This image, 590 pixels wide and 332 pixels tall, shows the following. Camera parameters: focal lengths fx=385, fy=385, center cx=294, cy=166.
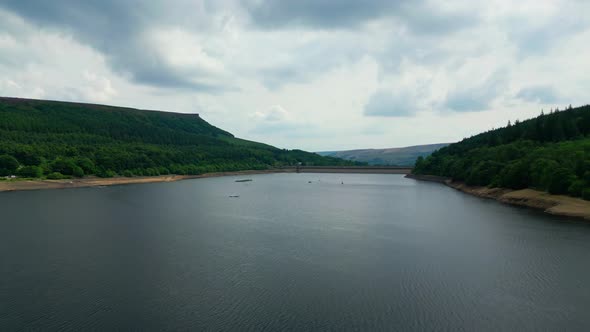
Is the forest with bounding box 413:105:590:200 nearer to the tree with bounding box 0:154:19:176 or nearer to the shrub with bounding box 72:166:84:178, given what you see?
the shrub with bounding box 72:166:84:178

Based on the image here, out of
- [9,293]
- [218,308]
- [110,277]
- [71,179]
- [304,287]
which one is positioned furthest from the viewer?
[71,179]

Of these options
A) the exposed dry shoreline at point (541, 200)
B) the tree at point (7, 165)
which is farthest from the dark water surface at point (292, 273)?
the tree at point (7, 165)

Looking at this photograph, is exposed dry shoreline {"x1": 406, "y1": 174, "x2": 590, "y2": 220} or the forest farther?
the forest

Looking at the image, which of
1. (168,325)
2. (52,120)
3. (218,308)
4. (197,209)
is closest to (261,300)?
(218,308)

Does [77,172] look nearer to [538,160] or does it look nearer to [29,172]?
[29,172]

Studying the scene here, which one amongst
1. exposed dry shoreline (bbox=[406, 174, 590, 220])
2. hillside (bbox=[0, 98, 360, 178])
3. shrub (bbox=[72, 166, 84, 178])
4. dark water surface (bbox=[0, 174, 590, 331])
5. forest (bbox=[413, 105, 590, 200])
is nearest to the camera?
dark water surface (bbox=[0, 174, 590, 331])

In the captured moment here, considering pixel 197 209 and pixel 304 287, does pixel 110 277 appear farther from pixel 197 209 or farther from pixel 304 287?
pixel 197 209

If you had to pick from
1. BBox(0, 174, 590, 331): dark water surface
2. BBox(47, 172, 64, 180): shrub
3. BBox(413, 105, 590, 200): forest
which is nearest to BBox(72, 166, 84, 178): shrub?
BBox(47, 172, 64, 180): shrub
